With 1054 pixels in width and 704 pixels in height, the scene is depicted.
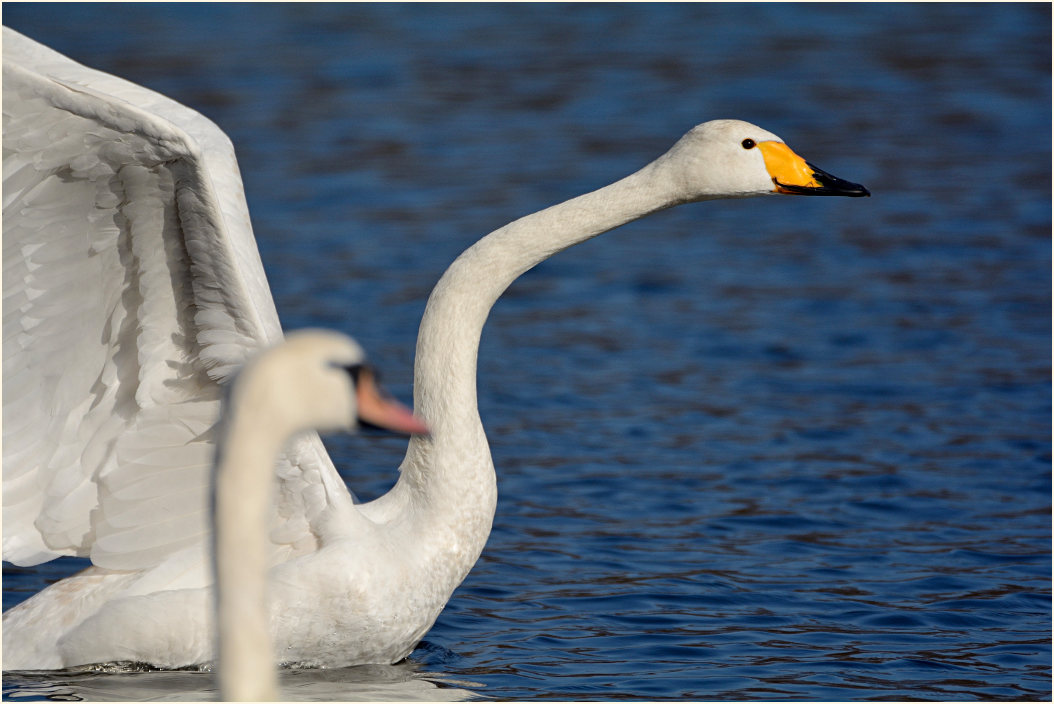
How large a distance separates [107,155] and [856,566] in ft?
13.5

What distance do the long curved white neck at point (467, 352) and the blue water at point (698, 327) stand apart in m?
0.70

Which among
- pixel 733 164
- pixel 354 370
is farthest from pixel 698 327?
pixel 354 370

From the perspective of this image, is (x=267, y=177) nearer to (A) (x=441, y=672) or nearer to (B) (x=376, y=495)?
(B) (x=376, y=495)

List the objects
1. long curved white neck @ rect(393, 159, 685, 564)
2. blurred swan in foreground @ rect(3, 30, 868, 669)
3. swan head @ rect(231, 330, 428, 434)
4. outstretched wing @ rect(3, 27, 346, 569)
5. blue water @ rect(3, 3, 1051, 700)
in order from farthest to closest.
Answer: blue water @ rect(3, 3, 1051, 700) < long curved white neck @ rect(393, 159, 685, 564) < blurred swan in foreground @ rect(3, 30, 868, 669) < outstretched wing @ rect(3, 27, 346, 569) < swan head @ rect(231, 330, 428, 434)

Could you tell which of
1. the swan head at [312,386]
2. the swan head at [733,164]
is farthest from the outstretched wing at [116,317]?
the swan head at [733,164]

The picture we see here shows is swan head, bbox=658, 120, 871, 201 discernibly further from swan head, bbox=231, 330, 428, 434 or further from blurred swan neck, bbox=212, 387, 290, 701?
blurred swan neck, bbox=212, 387, 290, 701

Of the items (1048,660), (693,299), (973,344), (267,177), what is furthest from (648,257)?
(1048,660)

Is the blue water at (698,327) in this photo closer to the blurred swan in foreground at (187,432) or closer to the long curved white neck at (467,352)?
the blurred swan in foreground at (187,432)

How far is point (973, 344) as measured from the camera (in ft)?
37.8

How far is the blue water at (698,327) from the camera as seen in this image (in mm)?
7164

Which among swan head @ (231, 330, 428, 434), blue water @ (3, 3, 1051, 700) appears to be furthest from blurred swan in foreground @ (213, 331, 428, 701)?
blue water @ (3, 3, 1051, 700)

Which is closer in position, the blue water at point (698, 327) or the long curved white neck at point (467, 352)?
the long curved white neck at point (467, 352)

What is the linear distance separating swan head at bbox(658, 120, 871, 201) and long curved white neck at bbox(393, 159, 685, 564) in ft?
0.29

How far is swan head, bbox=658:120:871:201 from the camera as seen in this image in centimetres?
671
